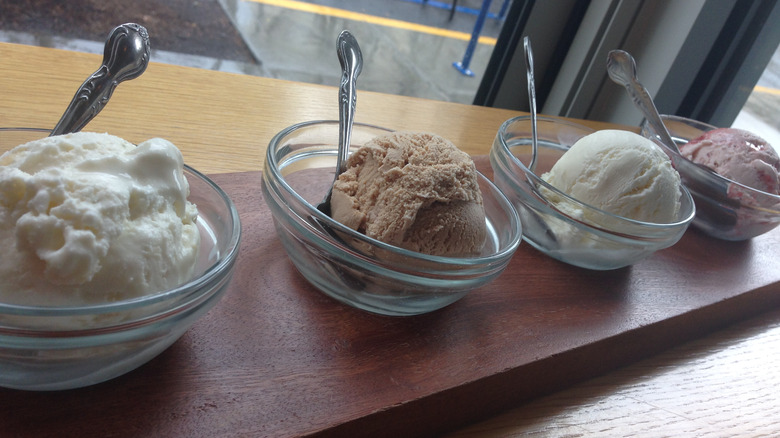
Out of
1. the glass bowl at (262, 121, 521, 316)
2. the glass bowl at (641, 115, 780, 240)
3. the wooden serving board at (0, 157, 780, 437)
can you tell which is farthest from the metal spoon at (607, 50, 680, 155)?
the glass bowl at (262, 121, 521, 316)

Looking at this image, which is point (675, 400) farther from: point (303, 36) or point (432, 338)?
point (303, 36)

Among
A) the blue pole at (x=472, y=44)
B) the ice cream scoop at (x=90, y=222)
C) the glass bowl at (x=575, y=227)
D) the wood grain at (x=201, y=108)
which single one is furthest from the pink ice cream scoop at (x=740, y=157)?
the ice cream scoop at (x=90, y=222)

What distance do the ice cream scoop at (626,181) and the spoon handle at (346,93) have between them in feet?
0.97

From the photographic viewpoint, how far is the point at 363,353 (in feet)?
1.82

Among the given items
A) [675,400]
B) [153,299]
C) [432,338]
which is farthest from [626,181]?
[153,299]

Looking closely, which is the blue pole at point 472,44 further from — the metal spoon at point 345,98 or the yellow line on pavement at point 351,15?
the metal spoon at point 345,98

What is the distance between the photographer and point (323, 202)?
26.7 inches

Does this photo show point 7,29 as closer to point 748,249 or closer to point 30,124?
point 30,124

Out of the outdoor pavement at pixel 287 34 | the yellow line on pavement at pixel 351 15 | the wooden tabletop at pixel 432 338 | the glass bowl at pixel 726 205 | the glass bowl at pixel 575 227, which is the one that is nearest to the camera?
the wooden tabletop at pixel 432 338

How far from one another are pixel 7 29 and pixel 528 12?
52.2 inches

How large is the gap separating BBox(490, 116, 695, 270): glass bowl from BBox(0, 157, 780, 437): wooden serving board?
0.03 meters

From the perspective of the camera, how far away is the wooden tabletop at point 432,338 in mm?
466

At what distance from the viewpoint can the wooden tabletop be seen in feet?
1.53

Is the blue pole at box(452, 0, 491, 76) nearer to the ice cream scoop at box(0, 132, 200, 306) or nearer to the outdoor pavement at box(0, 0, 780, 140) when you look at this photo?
the outdoor pavement at box(0, 0, 780, 140)
